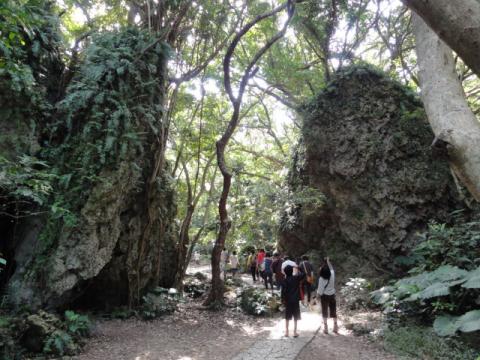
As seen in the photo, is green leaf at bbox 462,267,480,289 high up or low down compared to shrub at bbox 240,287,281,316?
up

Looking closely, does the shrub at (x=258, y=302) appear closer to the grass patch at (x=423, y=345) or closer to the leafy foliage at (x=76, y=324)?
the grass patch at (x=423, y=345)

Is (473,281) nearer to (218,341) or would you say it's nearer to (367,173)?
(218,341)

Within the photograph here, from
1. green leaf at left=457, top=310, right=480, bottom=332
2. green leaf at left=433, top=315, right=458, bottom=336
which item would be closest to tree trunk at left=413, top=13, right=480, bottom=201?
green leaf at left=457, top=310, right=480, bottom=332

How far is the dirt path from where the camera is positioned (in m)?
6.66

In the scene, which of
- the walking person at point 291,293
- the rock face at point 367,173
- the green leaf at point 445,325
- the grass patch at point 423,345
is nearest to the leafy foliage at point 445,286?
the green leaf at point 445,325

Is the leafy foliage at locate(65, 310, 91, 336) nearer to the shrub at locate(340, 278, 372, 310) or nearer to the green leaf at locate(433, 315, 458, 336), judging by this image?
the shrub at locate(340, 278, 372, 310)

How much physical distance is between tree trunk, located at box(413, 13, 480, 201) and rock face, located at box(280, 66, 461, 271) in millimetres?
4795

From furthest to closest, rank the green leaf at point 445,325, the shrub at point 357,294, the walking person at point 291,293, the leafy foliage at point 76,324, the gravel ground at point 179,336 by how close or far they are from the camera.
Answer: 1. the shrub at point 357,294
2. the walking person at point 291,293
3. the leafy foliage at point 76,324
4. the gravel ground at point 179,336
5. the green leaf at point 445,325

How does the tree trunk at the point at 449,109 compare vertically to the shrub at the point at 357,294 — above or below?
above

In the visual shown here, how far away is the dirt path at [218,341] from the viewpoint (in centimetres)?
666

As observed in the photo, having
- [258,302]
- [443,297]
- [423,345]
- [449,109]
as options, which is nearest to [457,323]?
[423,345]

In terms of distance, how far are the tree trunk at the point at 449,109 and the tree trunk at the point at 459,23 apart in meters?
2.38

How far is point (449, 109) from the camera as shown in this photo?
18.2ft

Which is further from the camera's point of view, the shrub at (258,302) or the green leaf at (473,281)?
the shrub at (258,302)
